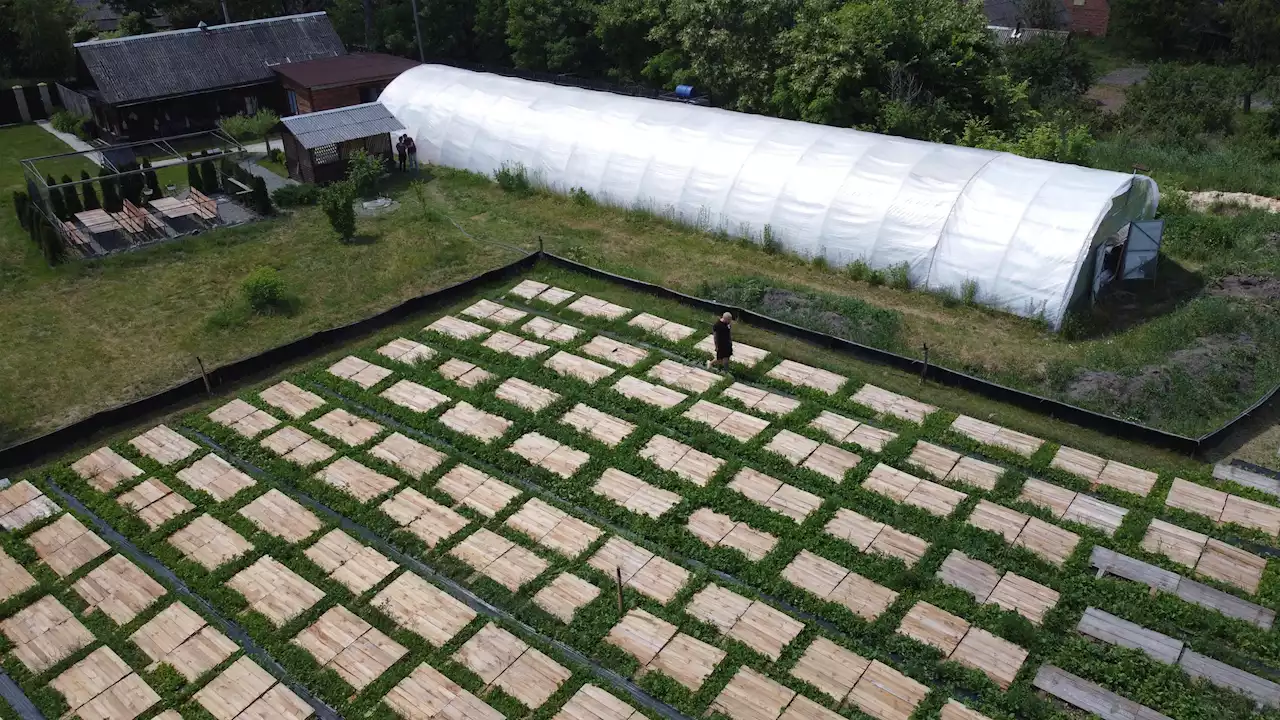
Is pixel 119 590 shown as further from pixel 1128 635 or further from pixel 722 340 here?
pixel 1128 635

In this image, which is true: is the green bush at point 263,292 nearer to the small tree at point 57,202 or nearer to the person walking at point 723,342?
the small tree at point 57,202

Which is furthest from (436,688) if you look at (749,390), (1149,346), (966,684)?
(1149,346)

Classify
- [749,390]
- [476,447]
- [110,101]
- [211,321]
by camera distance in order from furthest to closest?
[110,101] → [211,321] → [749,390] → [476,447]

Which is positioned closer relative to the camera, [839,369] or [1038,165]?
[839,369]

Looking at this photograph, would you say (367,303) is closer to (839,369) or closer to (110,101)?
(839,369)

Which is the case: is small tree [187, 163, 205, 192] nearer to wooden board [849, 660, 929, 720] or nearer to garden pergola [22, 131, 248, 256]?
garden pergola [22, 131, 248, 256]

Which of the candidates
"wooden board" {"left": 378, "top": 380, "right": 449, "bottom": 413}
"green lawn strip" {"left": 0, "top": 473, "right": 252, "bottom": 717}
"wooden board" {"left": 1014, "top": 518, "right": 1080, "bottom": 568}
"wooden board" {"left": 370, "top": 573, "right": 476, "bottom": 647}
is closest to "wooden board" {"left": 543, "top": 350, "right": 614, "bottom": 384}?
"wooden board" {"left": 378, "top": 380, "right": 449, "bottom": 413}
